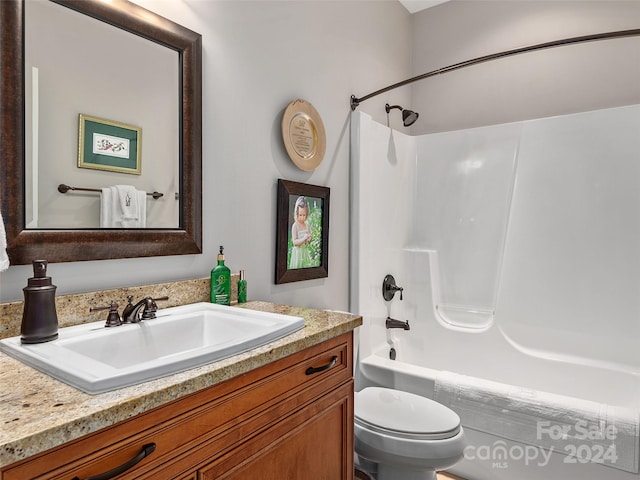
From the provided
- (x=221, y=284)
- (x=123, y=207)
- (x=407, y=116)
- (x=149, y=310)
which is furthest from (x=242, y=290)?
(x=407, y=116)

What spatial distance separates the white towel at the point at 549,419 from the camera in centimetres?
146

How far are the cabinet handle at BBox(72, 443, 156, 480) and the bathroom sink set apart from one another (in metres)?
0.12

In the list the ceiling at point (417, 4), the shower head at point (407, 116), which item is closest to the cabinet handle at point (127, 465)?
the shower head at point (407, 116)

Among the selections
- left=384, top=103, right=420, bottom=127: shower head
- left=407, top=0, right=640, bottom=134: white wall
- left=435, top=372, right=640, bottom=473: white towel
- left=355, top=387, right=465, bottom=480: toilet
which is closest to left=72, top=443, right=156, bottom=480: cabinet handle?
left=355, top=387, right=465, bottom=480: toilet

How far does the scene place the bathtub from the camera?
1640 millimetres

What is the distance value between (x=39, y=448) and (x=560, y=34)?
10.3 ft

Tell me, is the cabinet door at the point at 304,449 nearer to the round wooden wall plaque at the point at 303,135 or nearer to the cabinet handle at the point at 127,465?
the cabinet handle at the point at 127,465

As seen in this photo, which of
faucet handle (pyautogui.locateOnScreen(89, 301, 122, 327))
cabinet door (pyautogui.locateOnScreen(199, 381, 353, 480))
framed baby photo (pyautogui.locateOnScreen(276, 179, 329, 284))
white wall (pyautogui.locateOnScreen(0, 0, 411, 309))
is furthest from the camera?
framed baby photo (pyautogui.locateOnScreen(276, 179, 329, 284))

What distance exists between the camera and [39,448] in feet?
1.81

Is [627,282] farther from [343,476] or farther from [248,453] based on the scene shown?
[248,453]

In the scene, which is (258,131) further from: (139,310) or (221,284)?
(139,310)

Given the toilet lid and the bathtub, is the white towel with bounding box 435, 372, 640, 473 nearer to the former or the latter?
the bathtub

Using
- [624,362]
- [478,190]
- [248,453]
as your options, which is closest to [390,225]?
[478,190]

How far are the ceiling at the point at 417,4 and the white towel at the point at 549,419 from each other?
260 cm
